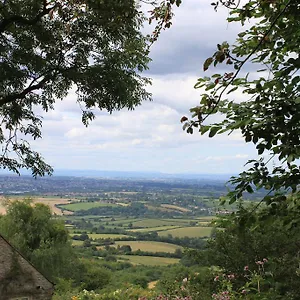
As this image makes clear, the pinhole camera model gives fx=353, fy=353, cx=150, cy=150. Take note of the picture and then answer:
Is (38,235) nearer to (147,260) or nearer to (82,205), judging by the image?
(147,260)

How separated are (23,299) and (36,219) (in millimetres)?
16405

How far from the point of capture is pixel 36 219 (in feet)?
88.5

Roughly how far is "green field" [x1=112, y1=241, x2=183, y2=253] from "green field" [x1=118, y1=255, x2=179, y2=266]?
8.14 ft

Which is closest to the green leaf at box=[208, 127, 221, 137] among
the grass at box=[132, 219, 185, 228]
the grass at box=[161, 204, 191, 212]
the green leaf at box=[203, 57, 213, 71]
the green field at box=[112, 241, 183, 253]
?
the green leaf at box=[203, 57, 213, 71]

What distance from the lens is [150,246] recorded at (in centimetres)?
5441

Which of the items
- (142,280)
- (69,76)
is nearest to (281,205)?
(69,76)

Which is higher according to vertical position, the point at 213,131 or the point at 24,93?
the point at 24,93

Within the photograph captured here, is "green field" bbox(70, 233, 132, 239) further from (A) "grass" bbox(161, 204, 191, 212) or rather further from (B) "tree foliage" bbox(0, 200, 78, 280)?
(B) "tree foliage" bbox(0, 200, 78, 280)

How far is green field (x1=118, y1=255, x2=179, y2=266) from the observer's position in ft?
145

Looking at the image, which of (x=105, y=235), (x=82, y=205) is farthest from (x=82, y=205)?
(x=105, y=235)

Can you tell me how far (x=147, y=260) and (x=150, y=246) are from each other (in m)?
7.54

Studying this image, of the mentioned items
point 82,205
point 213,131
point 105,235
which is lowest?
point 105,235

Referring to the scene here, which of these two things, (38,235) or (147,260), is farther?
(147,260)

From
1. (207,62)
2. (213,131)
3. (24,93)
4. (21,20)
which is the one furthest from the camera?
(24,93)
